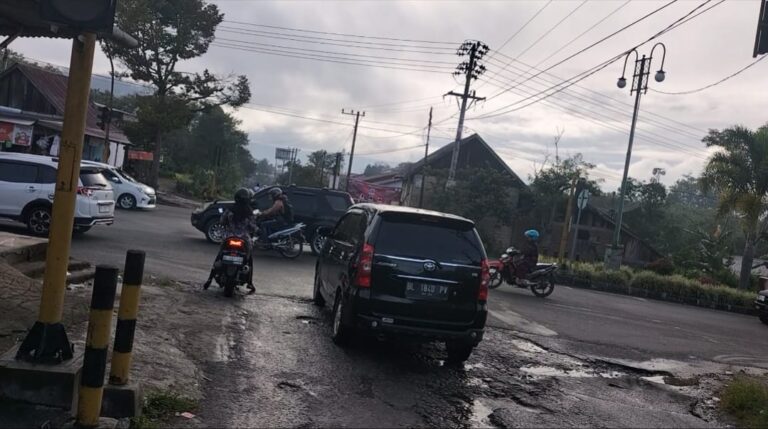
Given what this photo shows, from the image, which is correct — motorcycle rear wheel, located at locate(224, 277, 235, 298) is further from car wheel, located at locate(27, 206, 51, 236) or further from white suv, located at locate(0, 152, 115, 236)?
car wheel, located at locate(27, 206, 51, 236)

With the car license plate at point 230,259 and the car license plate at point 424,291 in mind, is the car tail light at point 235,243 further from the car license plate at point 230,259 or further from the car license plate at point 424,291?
the car license plate at point 424,291

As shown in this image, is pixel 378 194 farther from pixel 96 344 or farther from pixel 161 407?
pixel 96 344

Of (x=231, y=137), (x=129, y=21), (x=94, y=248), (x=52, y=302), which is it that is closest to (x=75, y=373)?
(x=52, y=302)

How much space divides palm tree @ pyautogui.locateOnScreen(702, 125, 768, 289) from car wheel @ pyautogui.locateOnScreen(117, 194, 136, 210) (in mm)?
22116

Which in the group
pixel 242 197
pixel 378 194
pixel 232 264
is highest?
pixel 378 194

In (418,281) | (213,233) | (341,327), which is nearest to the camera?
(418,281)

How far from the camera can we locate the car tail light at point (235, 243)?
32.6ft

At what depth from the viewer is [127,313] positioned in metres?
4.39

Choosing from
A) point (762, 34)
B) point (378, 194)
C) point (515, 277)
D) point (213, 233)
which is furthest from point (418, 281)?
point (378, 194)

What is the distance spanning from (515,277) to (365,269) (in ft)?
31.9

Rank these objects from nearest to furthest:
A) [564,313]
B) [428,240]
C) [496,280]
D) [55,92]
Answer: [428,240]
[564,313]
[496,280]
[55,92]

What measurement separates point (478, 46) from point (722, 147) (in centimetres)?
1488

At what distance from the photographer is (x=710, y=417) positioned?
6.56 metres

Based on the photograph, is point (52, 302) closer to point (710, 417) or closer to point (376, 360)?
point (376, 360)
